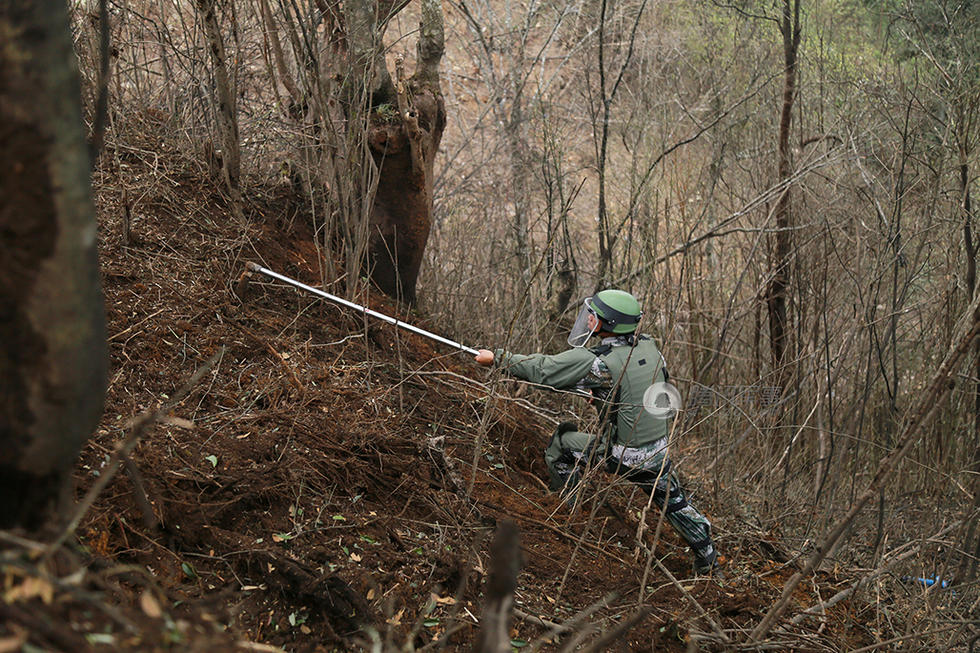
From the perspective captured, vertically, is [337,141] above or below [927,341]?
above

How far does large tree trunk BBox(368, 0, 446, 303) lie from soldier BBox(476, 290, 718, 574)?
6.54ft

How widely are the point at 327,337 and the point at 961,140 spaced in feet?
17.8

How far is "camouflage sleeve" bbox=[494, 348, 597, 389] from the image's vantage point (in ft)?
16.9

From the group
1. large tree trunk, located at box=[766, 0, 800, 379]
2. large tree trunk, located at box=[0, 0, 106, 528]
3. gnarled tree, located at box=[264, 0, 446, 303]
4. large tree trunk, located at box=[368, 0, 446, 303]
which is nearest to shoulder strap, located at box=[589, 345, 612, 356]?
gnarled tree, located at box=[264, 0, 446, 303]

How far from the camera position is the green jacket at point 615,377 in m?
5.15

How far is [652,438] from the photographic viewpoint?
17.3 ft

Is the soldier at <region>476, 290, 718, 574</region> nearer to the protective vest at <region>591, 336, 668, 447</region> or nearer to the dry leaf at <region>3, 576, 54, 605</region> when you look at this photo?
the protective vest at <region>591, 336, 668, 447</region>

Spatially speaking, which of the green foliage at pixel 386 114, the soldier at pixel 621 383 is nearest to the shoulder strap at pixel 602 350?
the soldier at pixel 621 383

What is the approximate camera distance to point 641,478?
548cm

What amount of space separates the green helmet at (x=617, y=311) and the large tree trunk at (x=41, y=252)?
3.72 metres

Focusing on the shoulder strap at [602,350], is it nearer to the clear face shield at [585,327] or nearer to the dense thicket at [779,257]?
the clear face shield at [585,327]

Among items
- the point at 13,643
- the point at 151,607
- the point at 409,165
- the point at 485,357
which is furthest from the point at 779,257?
the point at 13,643

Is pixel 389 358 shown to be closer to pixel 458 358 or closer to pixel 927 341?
pixel 458 358

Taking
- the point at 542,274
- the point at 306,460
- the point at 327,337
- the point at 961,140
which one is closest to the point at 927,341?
the point at 961,140
